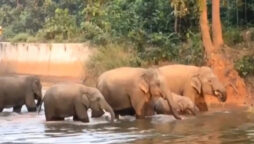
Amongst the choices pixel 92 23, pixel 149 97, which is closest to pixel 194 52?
pixel 149 97

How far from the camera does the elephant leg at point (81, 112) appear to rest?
61.9ft

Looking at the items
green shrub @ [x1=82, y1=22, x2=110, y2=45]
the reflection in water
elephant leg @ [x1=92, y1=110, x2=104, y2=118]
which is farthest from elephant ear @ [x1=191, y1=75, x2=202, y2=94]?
green shrub @ [x1=82, y1=22, x2=110, y2=45]

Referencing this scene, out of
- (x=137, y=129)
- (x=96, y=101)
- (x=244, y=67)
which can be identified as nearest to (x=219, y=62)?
(x=244, y=67)

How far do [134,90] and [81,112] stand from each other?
5.89ft

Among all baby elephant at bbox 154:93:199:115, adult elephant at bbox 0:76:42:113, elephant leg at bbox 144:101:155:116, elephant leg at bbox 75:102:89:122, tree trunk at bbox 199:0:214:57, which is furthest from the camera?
tree trunk at bbox 199:0:214:57

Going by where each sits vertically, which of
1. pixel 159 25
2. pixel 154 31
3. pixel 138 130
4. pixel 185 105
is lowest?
pixel 138 130

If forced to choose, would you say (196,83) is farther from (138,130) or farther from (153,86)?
(138,130)

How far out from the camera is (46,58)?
3659 cm

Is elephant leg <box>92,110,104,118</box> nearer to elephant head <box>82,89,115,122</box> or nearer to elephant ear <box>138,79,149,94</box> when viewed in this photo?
elephant head <box>82,89,115,122</box>

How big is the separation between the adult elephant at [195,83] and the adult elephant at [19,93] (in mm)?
4013

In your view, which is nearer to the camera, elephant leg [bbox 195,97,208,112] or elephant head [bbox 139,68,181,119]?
elephant head [bbox 139,68,181,119]

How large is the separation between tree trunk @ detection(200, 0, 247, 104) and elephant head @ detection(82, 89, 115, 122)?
554cm

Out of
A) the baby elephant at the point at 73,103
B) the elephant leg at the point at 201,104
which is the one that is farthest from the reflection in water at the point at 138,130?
the elephant leg at the point at 201,104

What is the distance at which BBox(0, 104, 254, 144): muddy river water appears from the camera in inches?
622
